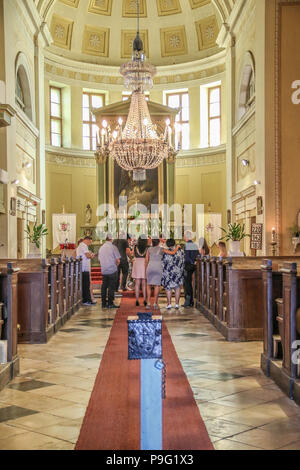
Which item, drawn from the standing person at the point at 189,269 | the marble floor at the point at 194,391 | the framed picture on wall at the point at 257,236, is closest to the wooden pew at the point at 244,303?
the marble floor at the point at 194,391

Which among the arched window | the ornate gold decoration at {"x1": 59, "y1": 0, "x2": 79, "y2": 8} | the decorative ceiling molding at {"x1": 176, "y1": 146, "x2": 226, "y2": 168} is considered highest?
the ornate gold decoration at {"x1": 59, "y1": 0, "x2": 79, "y2": 8}

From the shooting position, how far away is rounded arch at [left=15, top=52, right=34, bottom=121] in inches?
672

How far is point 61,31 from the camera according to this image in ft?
73.3

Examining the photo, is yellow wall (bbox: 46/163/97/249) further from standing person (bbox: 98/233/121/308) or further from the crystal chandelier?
standing person (bbox: 98/233/121/308)

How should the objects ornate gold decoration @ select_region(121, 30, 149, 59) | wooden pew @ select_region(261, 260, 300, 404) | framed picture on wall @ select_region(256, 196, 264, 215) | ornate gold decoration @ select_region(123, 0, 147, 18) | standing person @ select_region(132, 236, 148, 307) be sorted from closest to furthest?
wooden pew @ select_region(261, 260, 300, 404), standing person @ select_region(132, 236, 148, 307), framed picture on wall @ select_region(256, 196, 264, 215), ornate gold decoration @ select_region(123, 0, 147, 18), ornate gold decoration @ select_region(121, 30, 149, 59)

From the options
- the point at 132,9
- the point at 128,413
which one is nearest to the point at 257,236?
the point at 128,413

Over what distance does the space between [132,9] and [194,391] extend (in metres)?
20.4

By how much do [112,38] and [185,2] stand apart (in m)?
3.12

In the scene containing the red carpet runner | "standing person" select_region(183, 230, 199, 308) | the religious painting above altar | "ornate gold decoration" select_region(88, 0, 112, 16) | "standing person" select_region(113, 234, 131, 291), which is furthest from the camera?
"ornate gold decoration" select_region(88, 0, 112, 16)

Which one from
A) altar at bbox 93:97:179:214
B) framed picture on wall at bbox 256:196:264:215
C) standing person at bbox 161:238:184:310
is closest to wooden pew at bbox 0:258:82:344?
standing person at bbox 161:238:184:310

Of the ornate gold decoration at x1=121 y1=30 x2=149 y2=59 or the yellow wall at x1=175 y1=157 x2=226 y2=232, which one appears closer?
the yellow wall at x1=175 y1=157 x2=226 y2=232

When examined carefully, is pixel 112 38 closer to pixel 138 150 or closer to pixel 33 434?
pixel 138 150

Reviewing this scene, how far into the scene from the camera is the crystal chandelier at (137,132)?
14.3 m

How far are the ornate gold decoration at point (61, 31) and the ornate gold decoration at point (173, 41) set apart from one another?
11.7 feet
